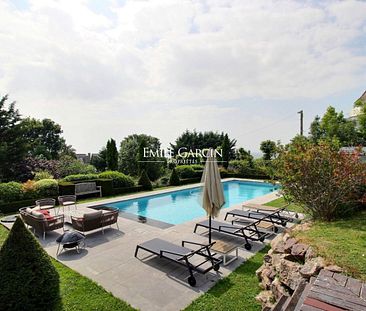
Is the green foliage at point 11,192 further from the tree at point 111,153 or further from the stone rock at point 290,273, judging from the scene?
the stone rock at point 290,273

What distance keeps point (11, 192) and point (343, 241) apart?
13.8m

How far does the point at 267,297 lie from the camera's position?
421 centimetres

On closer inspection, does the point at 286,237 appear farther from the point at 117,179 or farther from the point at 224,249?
the point at 117,179

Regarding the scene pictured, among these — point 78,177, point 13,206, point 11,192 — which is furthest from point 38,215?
point 78,177

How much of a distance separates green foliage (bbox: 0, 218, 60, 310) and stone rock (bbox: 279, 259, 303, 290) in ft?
12.5

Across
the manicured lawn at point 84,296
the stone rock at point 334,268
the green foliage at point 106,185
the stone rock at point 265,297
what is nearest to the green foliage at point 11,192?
the green foliage at point 106,185

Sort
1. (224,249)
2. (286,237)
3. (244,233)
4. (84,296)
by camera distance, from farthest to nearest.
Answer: (244,233) < (224,249) < (286,237) < (84,296)

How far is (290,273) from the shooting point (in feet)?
13.4

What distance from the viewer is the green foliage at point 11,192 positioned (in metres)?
11.5

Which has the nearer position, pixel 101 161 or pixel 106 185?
pixel 106 185

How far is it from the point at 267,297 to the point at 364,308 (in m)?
1.92

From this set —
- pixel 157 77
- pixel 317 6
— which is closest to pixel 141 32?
pixel 157 77

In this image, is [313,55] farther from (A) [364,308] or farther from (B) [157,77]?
(A) [364,308]

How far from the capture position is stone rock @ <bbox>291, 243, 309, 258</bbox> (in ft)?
14.4
